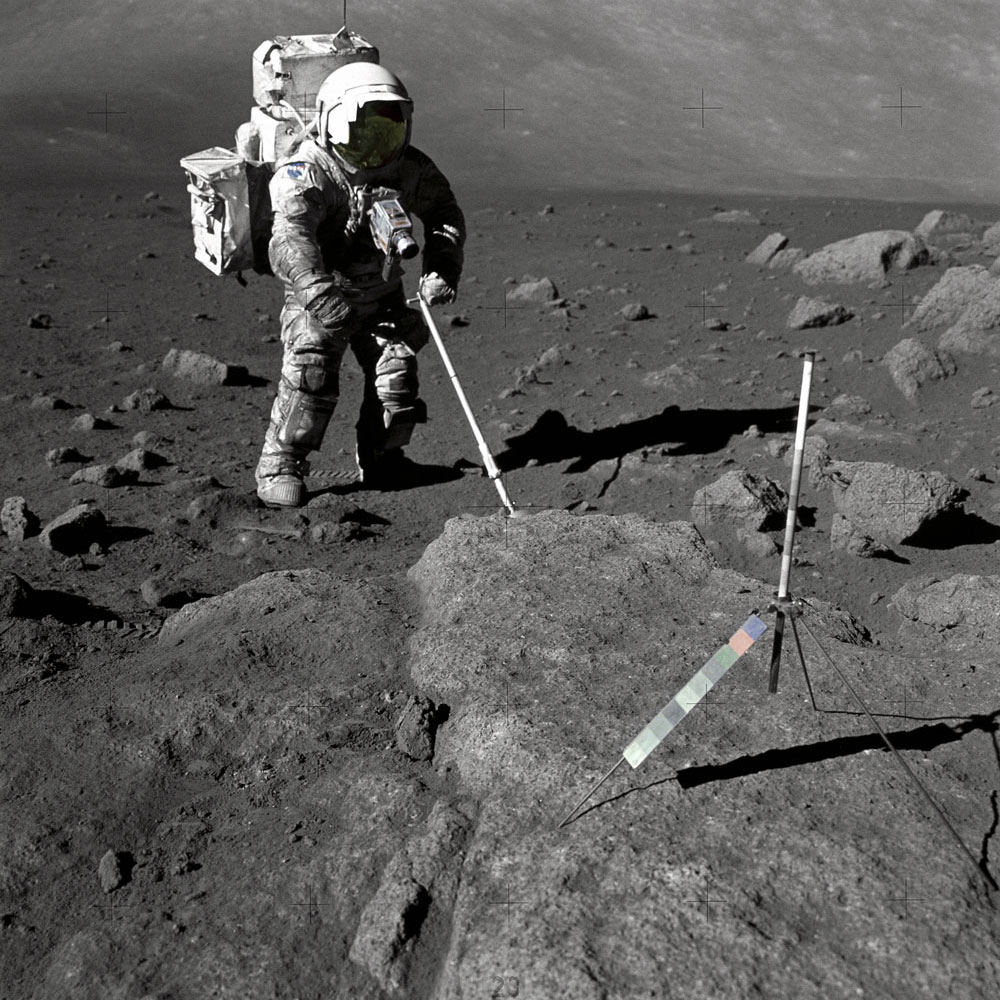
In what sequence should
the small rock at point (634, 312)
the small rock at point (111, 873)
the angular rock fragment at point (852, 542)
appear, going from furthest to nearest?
1. the small rock at point (634, 312)
2. the angular rock fragment at point (852, 542)
3. the small rock at point (111, 873)

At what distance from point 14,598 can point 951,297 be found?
526 cm

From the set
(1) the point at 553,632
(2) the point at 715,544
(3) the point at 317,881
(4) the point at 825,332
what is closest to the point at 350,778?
(3) the point at 317,881

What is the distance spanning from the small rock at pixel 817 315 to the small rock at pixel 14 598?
5003 millimetres

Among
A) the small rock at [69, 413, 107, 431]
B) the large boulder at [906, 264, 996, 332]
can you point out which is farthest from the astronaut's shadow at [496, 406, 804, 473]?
the small rock at [69, 413, 107, 431]

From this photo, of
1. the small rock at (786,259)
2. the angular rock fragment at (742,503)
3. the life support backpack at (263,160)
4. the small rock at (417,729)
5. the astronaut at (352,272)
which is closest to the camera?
the small rock at (417,729)

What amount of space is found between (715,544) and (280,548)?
1729 mm

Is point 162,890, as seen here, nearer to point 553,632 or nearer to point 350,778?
point 350,778

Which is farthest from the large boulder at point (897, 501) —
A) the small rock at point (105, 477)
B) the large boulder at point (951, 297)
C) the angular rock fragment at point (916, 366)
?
the small rock at point (105, 477)

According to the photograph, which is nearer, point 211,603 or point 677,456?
point 211,603

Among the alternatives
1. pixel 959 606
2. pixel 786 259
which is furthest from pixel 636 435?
pixel 786 259

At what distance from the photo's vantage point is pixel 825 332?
745 centimetres

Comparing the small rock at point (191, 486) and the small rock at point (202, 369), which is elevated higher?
the small rock at point (191, 486)

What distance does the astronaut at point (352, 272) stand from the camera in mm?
5062

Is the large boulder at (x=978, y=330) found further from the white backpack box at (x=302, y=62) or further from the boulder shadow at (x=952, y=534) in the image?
the white backpack box at (x=302, y=62)
